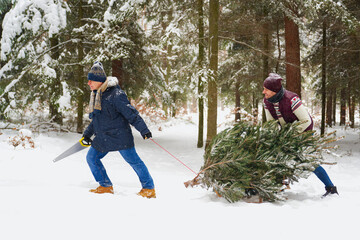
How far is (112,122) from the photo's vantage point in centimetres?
381

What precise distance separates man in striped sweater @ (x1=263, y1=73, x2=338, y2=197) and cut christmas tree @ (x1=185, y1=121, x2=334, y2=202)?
0.25 metres

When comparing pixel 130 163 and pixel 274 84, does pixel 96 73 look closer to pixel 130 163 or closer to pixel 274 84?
pixel 130 163

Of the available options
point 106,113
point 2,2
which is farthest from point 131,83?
point 106,113

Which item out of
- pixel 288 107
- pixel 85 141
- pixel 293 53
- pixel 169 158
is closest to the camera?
pixel 288 107

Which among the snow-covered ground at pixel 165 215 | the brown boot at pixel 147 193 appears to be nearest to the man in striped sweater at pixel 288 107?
the snow-covered ground at pixel 165 215

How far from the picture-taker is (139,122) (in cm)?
372

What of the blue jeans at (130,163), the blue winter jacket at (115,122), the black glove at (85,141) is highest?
the blue winter jacket at (115,122)

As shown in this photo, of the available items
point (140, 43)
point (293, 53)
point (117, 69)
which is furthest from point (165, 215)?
point (140, 43)

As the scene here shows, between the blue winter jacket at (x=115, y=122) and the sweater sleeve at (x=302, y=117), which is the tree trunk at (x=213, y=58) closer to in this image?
the sweater sleeve at (x=302, y=117)

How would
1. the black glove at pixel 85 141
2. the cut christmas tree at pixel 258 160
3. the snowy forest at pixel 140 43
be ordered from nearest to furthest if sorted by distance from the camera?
the cut christmas tree at pixel 258 160 → the black glove at pixel 85 141 → the snowy forest at pixel 140 43

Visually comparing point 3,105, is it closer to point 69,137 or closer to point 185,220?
point 69,137

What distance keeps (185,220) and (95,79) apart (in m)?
2.34

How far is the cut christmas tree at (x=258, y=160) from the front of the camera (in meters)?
3.66

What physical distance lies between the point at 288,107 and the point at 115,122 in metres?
2.63
